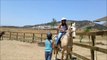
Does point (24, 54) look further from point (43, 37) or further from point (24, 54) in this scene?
point (43, 37)

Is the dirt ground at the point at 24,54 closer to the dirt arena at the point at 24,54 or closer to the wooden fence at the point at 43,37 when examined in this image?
the dirt arena at the point at 24,54

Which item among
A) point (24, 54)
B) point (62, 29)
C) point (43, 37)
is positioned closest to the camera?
point (62, 29)

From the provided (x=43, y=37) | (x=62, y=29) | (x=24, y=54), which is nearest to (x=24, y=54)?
(x=24, y=54)

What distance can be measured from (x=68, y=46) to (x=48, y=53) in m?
1.17

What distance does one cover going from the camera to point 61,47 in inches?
454

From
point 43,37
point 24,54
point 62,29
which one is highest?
point 62,29

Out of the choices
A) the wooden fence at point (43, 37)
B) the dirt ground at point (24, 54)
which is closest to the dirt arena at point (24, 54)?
the dirt ground at point (24, 54)

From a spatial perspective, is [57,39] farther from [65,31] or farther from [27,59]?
[27,59]

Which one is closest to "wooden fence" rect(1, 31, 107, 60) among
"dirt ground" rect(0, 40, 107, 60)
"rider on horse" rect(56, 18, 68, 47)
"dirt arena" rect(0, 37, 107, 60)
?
"rider on horse" rect(56, 18, 68, 47)

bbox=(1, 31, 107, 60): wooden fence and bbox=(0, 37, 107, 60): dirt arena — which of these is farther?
bbox=(0, 37, 107, 60): dirt arena

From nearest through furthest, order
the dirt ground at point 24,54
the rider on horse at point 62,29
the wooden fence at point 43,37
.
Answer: the wooden fence at point 43,37 < the rider on horse at point 62,29 < the dirt ground at point 24,54

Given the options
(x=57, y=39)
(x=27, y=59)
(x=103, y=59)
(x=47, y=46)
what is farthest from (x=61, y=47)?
(x=103, y=59)

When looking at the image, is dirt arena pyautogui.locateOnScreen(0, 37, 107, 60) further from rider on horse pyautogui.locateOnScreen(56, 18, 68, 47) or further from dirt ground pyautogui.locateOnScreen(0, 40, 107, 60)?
rider on horse pyautogui.locateOnScreen(56, 18, 68, 47)

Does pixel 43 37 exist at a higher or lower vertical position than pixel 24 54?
higher
